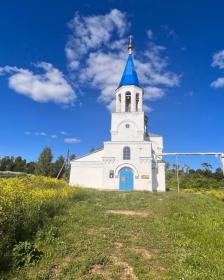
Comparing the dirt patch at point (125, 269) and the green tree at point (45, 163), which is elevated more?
the green tree at point (45, 163)

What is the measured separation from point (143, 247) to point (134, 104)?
23.8 meters

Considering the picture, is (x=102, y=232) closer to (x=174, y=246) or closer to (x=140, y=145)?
(x=174, y=246)

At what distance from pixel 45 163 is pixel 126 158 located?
134 ft

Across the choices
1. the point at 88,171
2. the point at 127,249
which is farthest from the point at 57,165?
the point at 127,249

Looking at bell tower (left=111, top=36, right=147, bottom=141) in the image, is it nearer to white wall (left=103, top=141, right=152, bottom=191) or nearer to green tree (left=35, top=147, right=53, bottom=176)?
white wall (left=103, top=141, right=152, bottom=191)

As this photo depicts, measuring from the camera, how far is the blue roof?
29.6 m

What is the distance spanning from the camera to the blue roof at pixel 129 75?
29.6 meters

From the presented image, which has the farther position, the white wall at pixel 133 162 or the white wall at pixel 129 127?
the white wall at pixel 129 127

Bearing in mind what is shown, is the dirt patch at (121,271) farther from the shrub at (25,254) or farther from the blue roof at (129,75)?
the blue roof at (129,75)

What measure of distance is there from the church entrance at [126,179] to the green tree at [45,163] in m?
39.0

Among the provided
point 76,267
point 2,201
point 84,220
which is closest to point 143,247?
point 76,267

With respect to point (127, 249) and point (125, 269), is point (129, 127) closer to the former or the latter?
point (127, 249)

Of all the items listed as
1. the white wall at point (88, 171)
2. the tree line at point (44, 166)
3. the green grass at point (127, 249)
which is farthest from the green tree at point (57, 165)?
the green grass at point (127, 249)

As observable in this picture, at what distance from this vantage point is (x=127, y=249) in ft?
20.0
